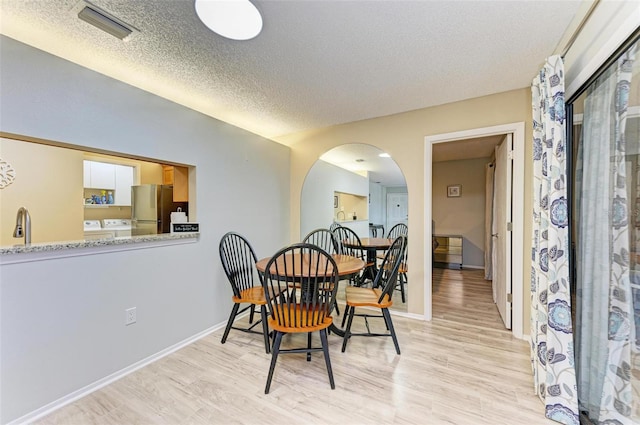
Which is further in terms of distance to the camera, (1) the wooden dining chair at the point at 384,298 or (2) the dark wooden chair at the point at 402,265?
(2) the dark wooden chair at the point at 402,265

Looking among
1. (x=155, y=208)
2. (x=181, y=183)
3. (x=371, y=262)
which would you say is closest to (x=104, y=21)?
(x=181, y=183)

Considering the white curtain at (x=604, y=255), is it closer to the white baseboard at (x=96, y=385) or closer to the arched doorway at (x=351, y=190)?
the arched doorway at (x=351, y=190)

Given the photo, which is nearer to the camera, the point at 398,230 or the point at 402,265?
the point at 402,265

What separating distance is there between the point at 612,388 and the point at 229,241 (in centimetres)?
299

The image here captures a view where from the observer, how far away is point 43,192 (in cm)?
342

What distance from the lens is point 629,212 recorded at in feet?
3.95

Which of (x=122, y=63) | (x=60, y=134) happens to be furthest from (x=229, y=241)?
(x=122, y=63)

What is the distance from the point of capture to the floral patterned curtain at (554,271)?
59.5 inches

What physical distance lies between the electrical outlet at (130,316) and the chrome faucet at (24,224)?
0.78m

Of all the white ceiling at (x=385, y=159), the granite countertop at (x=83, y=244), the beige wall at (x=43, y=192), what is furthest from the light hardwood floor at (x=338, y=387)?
the beige wall at (x=43, y=192)

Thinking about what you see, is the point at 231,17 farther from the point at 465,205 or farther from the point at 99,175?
the point at 465,205

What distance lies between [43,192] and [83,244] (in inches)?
104

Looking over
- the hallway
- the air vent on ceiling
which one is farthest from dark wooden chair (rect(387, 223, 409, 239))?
the air vent on ceiling

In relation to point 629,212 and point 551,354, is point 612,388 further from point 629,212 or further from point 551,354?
point 629,212
